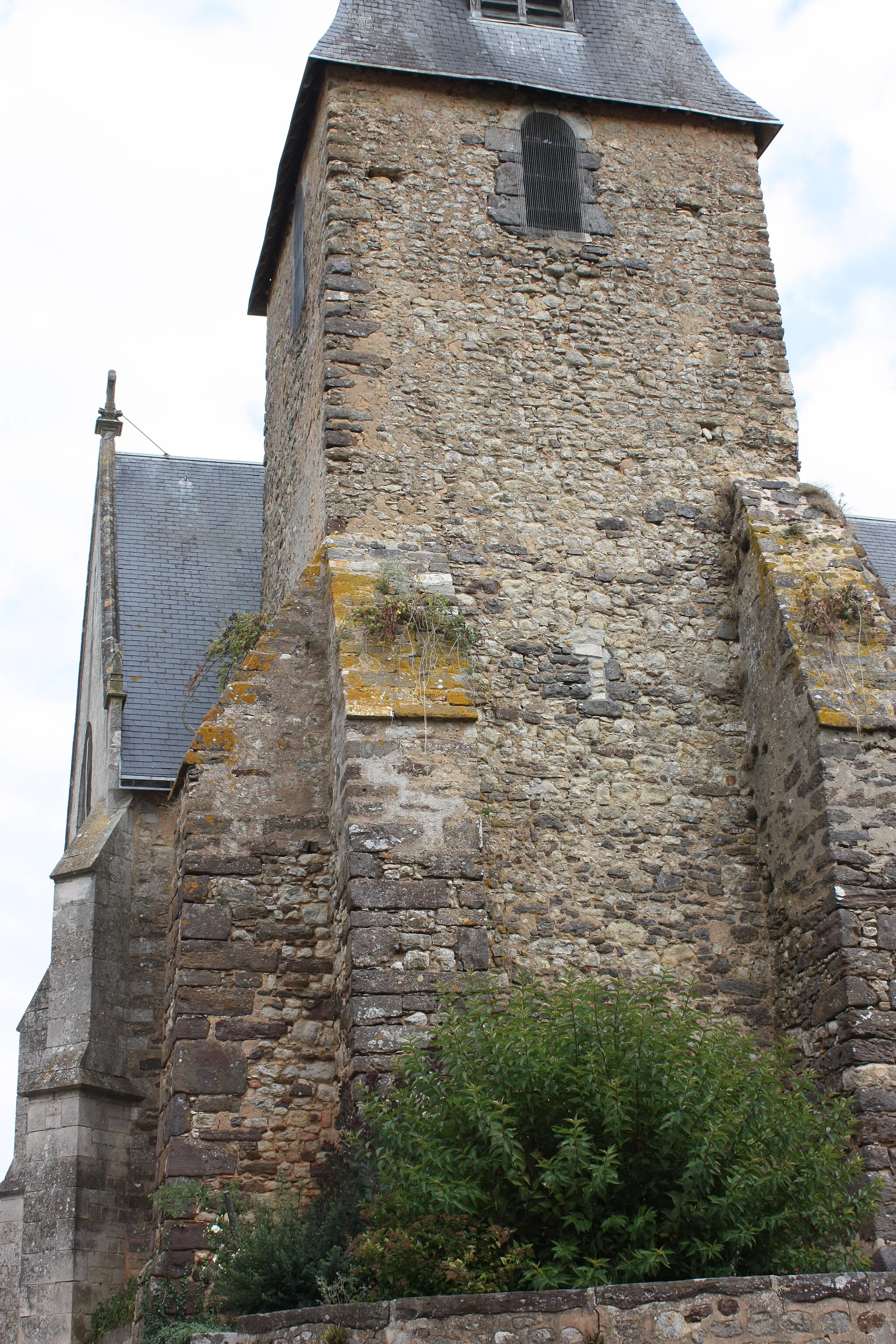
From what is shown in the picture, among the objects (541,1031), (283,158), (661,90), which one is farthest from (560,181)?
(541,1031)

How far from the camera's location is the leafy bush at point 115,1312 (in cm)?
813

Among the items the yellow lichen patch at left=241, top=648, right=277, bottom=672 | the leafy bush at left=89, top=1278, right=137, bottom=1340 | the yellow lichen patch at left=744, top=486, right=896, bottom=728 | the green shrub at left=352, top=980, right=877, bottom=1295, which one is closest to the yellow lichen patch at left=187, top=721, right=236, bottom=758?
the yellow lichen patch at left=241, top=648, right=277, bottom=672

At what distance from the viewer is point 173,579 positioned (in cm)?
1264

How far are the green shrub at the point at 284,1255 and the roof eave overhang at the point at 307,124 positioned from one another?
766 centimetres

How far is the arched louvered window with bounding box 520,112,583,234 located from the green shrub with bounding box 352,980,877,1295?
6.09 m

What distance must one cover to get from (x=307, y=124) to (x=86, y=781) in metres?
6.27

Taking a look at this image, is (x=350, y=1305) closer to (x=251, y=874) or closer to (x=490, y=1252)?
A: (x=490, y=1252)

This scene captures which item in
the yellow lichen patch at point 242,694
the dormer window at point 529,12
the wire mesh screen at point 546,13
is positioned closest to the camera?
the yellow lichen patch at point 242,694

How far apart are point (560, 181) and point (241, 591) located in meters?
4.81

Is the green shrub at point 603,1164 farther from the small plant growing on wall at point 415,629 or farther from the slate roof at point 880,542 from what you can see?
the slate roof at point 880,542

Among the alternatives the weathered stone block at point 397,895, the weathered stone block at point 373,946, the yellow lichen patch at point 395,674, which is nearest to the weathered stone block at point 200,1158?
the weathered stone block at point 373,946

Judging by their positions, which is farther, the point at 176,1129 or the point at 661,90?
the point at 661,90

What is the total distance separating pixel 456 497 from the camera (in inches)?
348

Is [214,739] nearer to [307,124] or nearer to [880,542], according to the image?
[307,124]
